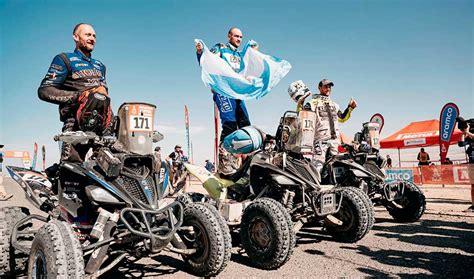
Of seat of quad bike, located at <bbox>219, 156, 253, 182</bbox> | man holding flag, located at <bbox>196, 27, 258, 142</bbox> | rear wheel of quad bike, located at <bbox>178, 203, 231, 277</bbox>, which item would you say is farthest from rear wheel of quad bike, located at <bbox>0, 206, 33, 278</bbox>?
man holding flag, located at <bbox>196, 27, 258, 142</bbox>

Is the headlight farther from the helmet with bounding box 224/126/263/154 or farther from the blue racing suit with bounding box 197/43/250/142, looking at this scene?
the blue racing suit with bounding box 197/43/250/142

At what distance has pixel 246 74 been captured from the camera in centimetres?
611

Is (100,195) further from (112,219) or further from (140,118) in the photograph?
(140,118)

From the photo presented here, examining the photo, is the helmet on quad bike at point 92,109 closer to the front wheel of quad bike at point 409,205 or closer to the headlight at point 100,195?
the headlight at point 100,195

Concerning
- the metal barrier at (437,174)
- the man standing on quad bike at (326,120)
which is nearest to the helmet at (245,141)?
the man standing on quad bike at (326,120)

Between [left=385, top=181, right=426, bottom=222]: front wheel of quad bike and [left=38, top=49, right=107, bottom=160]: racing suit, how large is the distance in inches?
216

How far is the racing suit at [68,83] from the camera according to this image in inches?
126

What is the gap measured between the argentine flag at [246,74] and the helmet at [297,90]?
29.0 inches

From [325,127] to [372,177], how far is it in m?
1.16

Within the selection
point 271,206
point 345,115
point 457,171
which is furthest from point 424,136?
point 271,206

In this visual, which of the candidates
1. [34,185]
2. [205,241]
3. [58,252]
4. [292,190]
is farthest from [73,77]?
[292,190]

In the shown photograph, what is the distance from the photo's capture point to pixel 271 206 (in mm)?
3734

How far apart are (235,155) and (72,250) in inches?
112

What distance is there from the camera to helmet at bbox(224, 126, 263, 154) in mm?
4492
